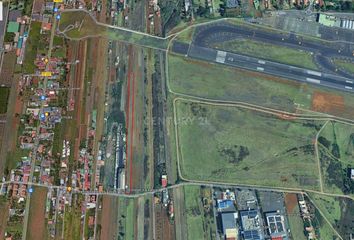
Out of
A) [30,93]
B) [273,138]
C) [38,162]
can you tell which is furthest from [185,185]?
[30,93]

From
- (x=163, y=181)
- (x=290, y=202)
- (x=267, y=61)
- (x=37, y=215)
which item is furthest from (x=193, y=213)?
(x=267, y=61)

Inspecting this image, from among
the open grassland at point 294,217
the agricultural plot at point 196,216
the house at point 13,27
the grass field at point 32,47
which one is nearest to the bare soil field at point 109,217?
the agricultural plot at point 196,216

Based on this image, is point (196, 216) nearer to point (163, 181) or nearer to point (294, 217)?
point (163, 181)

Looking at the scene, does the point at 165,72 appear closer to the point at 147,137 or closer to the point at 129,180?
the point at 147,137

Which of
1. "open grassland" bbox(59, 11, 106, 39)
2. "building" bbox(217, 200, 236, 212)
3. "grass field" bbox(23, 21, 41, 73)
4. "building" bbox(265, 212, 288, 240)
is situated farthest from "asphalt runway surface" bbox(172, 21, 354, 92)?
"grass field" bbox(23, 21, 41, 73)

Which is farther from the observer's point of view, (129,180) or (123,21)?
(123,21)

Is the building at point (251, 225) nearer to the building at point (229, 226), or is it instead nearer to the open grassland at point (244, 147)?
the building at point (229, 226)

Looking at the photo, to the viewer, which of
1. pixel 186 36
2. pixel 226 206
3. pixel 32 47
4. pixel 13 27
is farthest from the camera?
pixel 13 27
